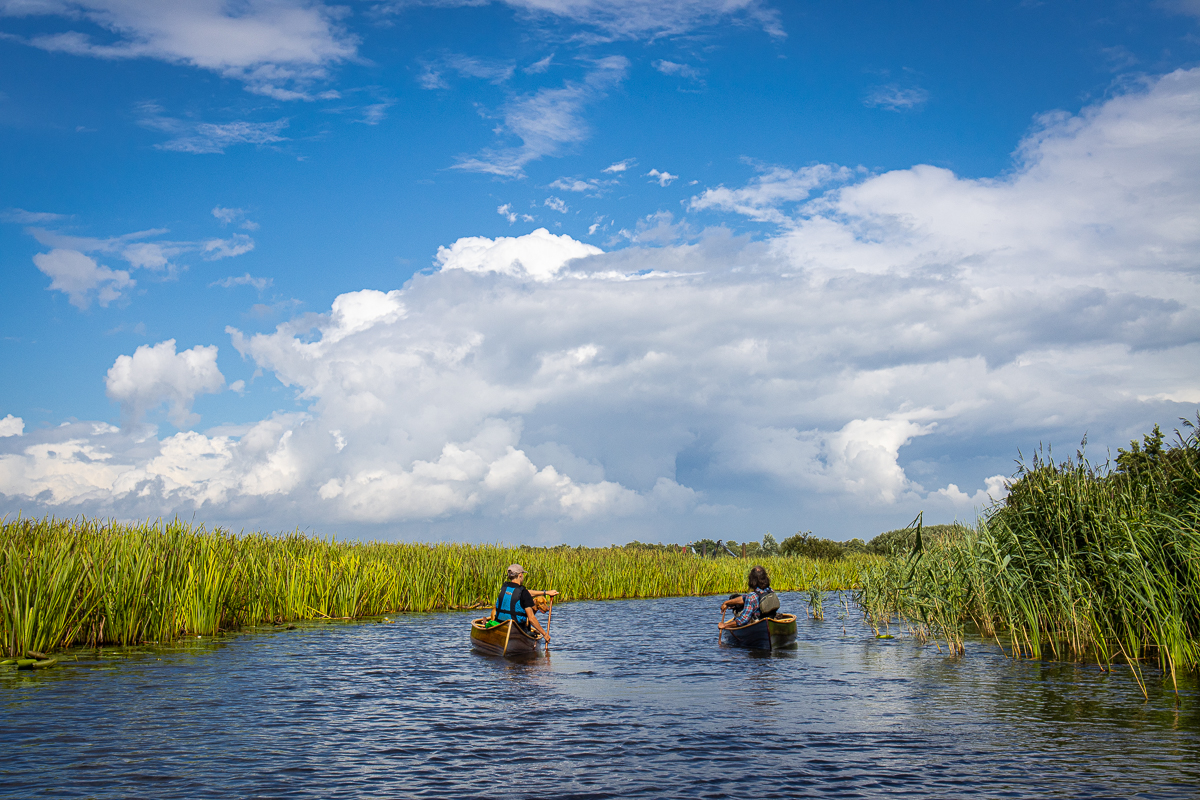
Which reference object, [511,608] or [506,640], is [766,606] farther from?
[506,640]

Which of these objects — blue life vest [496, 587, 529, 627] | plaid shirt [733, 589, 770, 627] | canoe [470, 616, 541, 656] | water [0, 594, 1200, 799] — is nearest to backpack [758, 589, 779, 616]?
plaid shirt [733, 589, 770, 627]

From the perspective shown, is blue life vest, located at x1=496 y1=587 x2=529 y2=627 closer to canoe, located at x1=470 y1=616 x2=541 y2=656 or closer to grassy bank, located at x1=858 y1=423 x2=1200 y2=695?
canoe, located at x1=470 y1=616 x2=541 y2=656

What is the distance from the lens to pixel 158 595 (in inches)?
761

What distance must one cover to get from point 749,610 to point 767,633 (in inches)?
38.6

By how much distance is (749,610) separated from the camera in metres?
21.8

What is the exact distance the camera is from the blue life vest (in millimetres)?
19375

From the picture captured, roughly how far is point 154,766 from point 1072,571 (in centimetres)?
1627

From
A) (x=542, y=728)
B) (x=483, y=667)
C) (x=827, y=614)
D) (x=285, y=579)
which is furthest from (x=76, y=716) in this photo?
(x=827, y=614)

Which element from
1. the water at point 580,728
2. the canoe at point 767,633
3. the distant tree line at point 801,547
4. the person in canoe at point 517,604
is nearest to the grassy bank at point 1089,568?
the water at point 580,728

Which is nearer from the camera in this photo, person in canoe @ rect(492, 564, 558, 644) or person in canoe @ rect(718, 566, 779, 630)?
person in canoe @ rect(492, 564, 558, 644)

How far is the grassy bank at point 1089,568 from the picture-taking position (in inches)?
565

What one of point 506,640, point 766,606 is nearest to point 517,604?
point 506,640

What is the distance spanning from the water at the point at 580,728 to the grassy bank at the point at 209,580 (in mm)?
1247

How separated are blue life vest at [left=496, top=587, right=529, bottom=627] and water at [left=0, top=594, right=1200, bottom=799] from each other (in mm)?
1091
